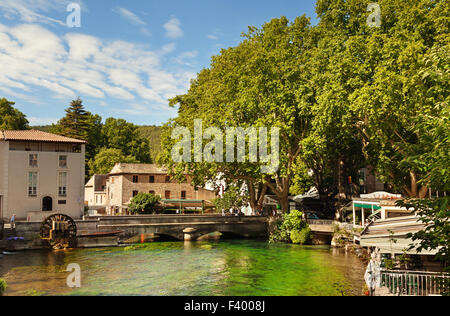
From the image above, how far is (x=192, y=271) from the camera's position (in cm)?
2355

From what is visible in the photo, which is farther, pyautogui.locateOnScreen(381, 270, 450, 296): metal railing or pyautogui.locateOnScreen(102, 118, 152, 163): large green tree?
pyautogui.locateOnScreen(102, 118, 152, 163): large green tree

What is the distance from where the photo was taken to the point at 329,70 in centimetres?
3297

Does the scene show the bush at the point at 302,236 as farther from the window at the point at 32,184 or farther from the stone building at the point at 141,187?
the window at the point at 32,184

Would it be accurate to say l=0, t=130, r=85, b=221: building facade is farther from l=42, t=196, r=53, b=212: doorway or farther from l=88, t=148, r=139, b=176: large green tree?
l=88, t=148, r=139, b=176: large green tree

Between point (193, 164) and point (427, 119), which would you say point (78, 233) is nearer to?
point (193, 164)

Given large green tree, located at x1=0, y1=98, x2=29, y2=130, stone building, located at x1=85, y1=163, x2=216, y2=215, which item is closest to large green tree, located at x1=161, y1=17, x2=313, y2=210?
stone building, located at x1=85, y1=163, x2=216, y2=215

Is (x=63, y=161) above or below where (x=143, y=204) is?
above

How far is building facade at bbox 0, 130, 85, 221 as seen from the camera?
35.5 metres

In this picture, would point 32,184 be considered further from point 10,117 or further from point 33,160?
point 10,117

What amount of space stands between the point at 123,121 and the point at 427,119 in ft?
259

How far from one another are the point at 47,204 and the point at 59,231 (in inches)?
245

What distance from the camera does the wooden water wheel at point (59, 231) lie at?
31.8 meters

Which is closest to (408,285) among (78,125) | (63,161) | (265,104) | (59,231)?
(265,104)

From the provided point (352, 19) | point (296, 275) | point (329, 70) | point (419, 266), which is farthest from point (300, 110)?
point (419, 266)
